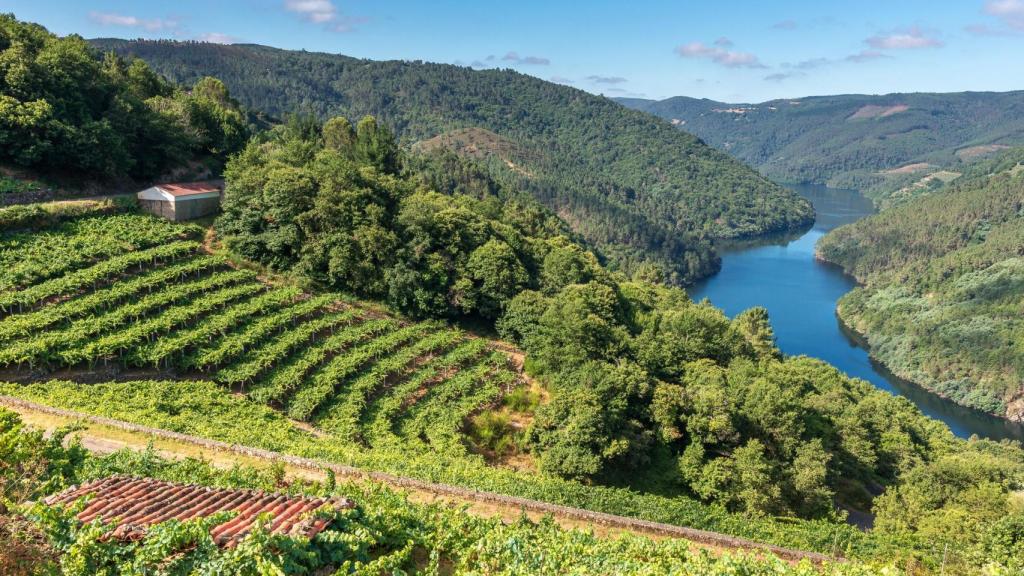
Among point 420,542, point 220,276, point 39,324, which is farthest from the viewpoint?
point 220,276

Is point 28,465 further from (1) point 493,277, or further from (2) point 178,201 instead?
(1) point 493,277

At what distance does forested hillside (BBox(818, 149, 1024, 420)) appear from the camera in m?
88.2

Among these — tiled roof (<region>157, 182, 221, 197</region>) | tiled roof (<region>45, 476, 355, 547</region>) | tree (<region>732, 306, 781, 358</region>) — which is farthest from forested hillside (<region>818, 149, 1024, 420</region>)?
tiled roof (<region>45, 476, 355, 547</region>)

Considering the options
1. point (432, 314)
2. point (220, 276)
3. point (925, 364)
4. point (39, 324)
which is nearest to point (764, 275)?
point (925, 364)

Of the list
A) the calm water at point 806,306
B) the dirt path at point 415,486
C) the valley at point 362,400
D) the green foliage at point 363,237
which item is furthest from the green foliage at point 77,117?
the calm water at point 806,306

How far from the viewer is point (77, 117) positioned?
4147 centimetres

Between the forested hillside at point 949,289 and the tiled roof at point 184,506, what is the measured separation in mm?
102620

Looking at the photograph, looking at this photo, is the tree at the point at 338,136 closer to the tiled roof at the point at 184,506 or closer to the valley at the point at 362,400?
the valley at the point at 362,400

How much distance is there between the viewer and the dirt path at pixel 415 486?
21000 mm

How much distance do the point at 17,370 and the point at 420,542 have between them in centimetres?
2251

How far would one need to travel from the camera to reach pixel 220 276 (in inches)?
1443

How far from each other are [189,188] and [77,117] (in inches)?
338

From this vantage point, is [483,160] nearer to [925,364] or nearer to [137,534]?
[925,364]

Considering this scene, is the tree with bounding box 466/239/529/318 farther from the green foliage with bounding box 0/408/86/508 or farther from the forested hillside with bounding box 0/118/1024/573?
the green foliage with bounding box 0/408/86/508
